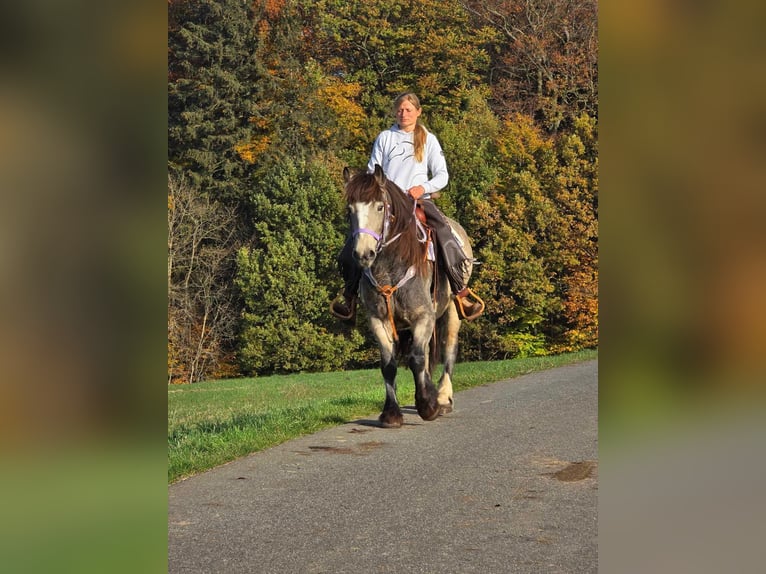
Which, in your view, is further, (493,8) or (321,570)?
(493,8)

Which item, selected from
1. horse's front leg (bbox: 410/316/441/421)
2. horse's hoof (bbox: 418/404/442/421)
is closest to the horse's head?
horse's front leg (bbox: 410/316/441/421)

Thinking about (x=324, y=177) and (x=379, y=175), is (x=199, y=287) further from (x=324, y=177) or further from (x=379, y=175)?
(x=379, y=175)

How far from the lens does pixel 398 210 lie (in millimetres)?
7797

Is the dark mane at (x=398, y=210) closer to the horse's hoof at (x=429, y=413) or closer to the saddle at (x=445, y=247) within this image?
the saddle at (x=445, y=247)

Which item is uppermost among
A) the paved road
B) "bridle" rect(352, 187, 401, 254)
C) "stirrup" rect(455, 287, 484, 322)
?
"bridle" rect(352, 187, 401, 254)

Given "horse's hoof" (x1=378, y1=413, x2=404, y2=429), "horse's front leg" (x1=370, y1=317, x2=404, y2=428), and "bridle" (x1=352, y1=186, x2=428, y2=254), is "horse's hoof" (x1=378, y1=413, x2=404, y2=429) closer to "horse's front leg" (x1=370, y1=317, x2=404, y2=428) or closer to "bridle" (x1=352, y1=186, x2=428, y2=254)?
"horse's front leg" (x1=370, y1=317, x2=404, y2=428)

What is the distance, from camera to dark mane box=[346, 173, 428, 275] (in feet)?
24.1

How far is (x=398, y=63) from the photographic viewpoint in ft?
42.5

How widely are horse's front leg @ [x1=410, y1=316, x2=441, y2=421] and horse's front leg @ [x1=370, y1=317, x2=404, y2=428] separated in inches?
8.4

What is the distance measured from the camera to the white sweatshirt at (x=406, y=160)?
8.34 meters
